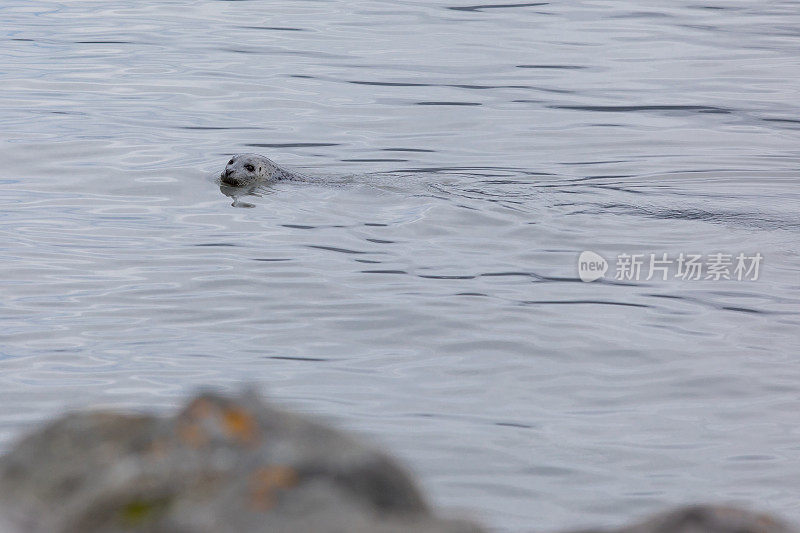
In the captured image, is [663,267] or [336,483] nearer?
[336,483]

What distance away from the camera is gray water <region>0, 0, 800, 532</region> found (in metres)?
6.64

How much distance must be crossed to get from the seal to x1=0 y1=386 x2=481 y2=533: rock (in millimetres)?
9964

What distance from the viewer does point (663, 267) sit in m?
9.70

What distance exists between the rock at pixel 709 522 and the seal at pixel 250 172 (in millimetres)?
10210

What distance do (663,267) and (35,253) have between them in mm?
4942

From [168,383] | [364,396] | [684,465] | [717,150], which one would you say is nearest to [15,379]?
[168,383]

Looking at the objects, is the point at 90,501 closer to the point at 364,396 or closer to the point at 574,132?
the point at 364,396

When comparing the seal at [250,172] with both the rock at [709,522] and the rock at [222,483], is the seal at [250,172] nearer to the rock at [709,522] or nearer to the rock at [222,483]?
the rock at [222,483]

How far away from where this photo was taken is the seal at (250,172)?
1257 centimetres

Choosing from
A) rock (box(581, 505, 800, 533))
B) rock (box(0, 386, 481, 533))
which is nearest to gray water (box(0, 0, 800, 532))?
rock (box(581, 505, 800, 533))

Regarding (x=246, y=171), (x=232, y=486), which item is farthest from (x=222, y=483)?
(x=246, y=171)

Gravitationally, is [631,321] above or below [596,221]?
below

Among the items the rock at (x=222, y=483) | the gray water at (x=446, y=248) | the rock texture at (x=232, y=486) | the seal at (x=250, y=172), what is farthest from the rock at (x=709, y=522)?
the seal at (x=250, y=172)

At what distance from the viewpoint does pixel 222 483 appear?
8.05ft
